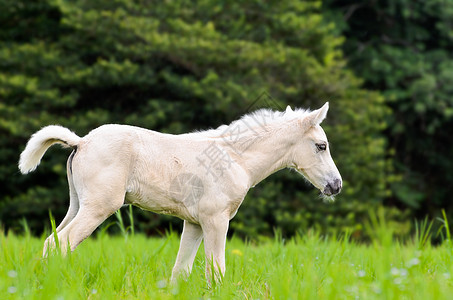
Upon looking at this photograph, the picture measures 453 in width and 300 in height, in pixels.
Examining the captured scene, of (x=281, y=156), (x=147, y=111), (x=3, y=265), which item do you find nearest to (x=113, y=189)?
(x=3, y=265)

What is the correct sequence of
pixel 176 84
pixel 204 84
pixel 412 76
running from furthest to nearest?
pixel 412 76 < pixel 176 84 < pixel 204 84

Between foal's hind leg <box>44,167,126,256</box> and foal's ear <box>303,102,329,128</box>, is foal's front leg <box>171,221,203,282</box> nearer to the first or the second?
foal's hind leg <box>44,167,126,256</box>

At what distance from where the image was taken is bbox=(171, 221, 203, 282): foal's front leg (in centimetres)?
448

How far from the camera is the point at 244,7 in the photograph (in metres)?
14.9

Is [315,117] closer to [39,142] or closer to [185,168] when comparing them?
[185,168]

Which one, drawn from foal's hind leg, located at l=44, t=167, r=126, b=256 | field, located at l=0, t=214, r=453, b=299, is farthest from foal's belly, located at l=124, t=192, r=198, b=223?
field, located at l=0, t=214, r=453, b=299

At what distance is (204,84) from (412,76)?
6.24m

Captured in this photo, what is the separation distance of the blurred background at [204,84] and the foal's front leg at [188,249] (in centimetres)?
804

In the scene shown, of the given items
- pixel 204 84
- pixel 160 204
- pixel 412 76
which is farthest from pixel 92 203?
pixel 412 76

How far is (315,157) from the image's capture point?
4.74 meters

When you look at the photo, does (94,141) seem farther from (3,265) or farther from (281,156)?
(281,156)

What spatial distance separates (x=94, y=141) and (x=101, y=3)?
10.4 meters

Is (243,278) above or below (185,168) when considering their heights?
below

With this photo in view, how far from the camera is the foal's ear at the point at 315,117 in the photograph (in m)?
4.60
